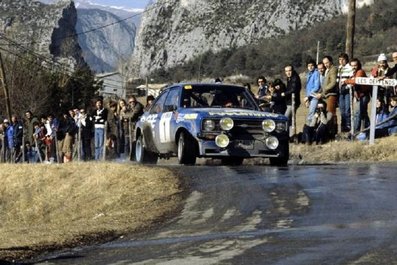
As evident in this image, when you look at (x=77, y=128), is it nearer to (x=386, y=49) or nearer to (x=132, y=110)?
(x=132, y=110)

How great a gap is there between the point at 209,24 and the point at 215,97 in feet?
261

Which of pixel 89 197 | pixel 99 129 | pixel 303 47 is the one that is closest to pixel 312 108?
pixel 89 197

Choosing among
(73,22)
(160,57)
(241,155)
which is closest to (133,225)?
(241,155)

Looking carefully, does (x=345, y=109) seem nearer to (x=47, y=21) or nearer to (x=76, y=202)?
(x=76, y=202)

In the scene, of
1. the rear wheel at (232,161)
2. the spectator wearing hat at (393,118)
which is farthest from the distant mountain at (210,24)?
the rear wheel at (232,161)

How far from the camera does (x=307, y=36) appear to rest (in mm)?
75562

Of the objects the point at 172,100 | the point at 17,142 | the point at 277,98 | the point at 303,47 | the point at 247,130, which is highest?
the point at 303,47

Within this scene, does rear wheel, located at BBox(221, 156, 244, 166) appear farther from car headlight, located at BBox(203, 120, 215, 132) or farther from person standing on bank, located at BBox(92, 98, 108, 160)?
person standing on bank, located at BBox(92, 98, 108, 160)

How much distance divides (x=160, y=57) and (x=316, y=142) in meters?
82.1

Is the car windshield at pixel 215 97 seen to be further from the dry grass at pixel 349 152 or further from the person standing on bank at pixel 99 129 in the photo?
the person standing on bank at pixel 99 129

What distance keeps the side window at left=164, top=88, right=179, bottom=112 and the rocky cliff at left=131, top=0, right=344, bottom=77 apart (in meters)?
65.0

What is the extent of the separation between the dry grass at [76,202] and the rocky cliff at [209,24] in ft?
216

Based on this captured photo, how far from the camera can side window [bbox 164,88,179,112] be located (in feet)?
51.9

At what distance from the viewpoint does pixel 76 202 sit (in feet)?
46.5
